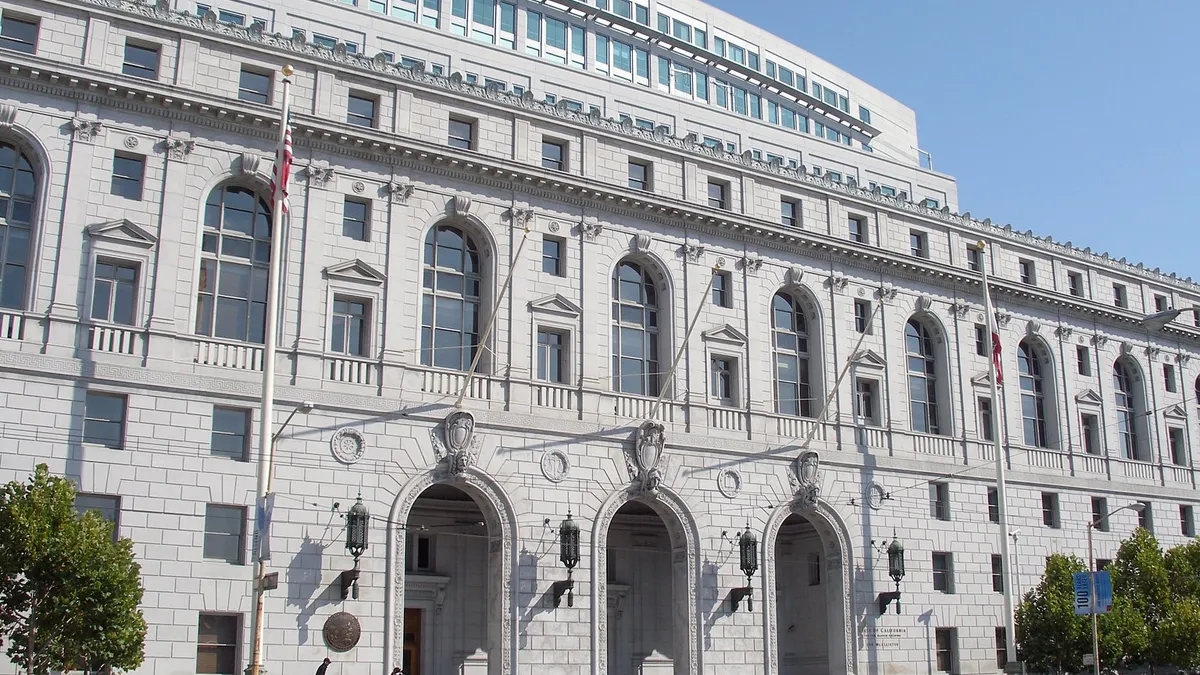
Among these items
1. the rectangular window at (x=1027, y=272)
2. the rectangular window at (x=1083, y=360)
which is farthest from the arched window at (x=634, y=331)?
the rectangular window at (x=1083, y=360)

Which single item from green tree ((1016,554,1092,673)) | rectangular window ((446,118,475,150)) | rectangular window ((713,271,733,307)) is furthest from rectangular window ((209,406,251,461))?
green tree ((1016,554,1092,673))

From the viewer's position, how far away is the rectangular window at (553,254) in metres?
46.3

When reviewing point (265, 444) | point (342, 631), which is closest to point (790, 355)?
point (342, 631)

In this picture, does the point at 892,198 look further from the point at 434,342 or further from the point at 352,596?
the point at 352,596

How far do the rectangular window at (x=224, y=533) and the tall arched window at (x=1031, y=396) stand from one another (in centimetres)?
3722

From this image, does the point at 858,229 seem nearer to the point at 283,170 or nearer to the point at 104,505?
the point at 283,170

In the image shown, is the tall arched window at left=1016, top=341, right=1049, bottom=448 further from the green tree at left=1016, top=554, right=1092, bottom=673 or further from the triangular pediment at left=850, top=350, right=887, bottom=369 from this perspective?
the triangular pediment at left=850, top=350, right=887, bottom=369

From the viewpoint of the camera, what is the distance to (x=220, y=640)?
36.7 m

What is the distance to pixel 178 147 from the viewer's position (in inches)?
1569

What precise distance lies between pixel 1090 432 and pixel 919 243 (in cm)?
1345

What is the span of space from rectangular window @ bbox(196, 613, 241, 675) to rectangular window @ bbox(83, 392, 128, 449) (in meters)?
5.95

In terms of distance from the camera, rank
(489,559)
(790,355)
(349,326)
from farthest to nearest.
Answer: (790,355), (489,559), (349,326)

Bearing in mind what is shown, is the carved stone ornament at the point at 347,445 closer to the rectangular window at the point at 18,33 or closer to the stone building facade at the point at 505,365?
the stone building facade at the point at 505,365

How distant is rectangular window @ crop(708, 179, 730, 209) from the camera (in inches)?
2031
